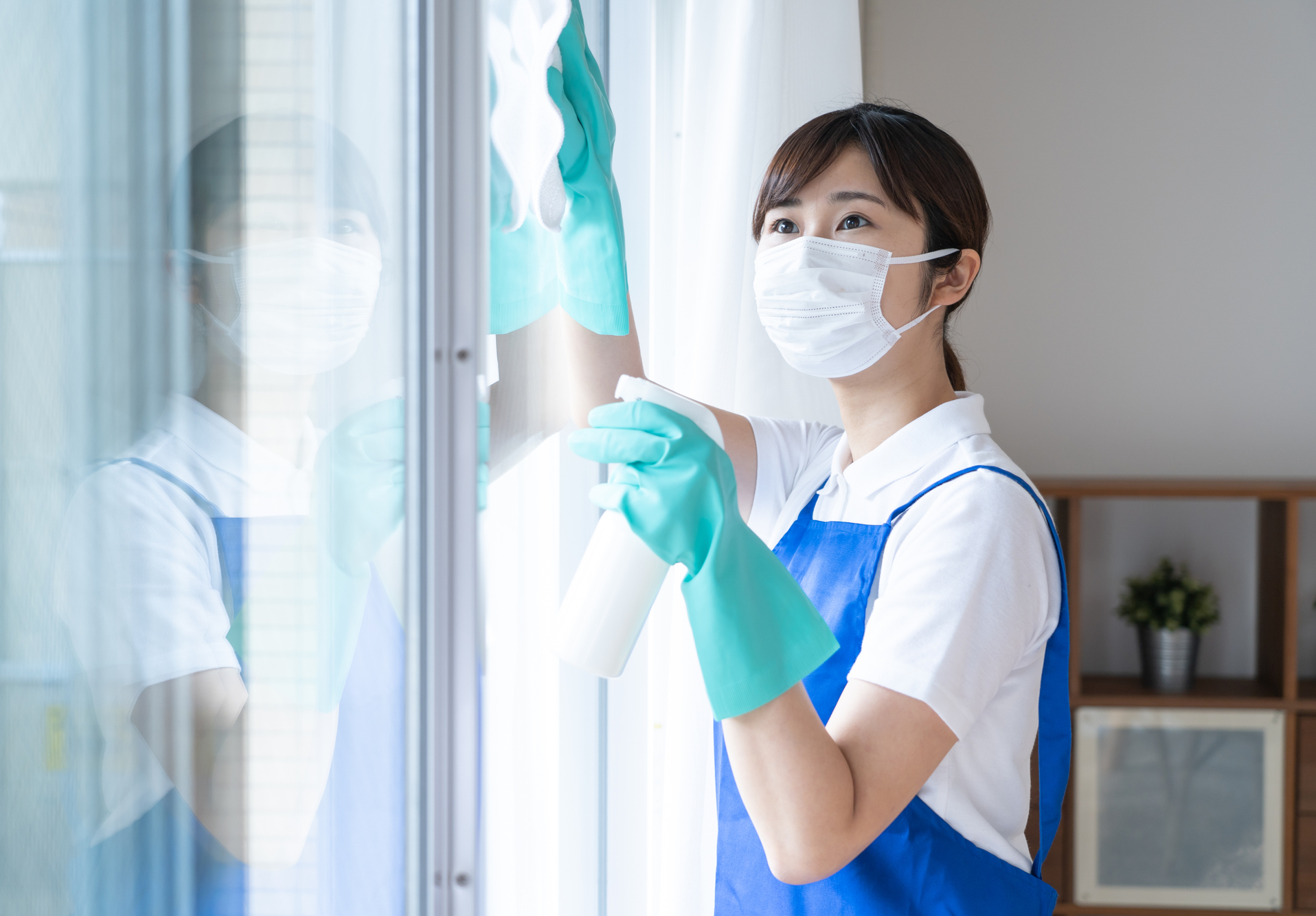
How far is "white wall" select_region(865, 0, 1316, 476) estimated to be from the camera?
7.26 feet

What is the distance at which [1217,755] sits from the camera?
6.59ft

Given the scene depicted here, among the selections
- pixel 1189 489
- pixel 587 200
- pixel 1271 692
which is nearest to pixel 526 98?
pixel 587 200

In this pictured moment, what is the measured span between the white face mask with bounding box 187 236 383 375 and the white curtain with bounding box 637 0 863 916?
0.70 metres

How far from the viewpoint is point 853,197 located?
2.80ft

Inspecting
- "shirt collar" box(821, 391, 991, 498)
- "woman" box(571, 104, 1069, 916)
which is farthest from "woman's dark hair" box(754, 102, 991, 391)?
"shirt collar" box(821, 391, 991, 498)

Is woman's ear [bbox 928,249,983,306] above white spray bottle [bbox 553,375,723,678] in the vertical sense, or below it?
above

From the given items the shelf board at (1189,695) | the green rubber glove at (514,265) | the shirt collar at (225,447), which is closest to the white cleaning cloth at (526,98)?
the green rubber glove at (514,265)

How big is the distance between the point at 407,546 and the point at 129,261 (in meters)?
0.25

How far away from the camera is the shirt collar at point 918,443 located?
85 cm

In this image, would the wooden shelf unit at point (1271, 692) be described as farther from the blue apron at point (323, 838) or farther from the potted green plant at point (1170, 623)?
the blue apron at point (323, 838)

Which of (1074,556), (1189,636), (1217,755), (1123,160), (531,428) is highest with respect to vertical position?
(1123,160)

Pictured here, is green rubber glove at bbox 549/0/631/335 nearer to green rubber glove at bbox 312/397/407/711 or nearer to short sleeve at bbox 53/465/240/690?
green rubber glove at bbox 312/397/407/711

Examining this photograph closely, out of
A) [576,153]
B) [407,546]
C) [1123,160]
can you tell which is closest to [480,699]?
[407,546]

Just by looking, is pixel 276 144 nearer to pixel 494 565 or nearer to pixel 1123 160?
pixel 494 565
